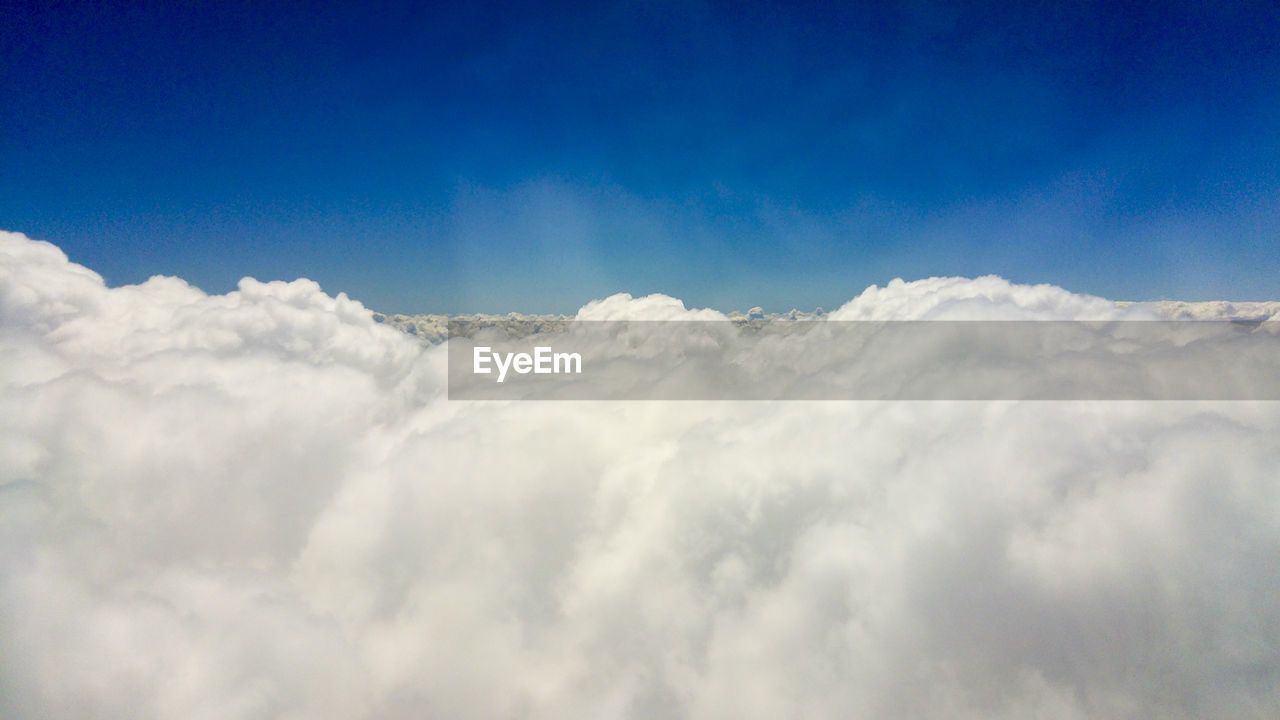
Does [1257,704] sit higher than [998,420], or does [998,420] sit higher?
[998,420]

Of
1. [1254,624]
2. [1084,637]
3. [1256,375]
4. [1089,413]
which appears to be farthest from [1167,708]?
[1256,375]

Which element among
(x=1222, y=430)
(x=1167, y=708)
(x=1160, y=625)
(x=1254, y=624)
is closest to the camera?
(x=1254, y=624)

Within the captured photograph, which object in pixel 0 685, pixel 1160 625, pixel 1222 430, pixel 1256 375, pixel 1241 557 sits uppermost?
pixel 1256 375

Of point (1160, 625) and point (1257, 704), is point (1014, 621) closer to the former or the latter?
point (1160, 625)

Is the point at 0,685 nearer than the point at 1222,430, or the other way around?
the point at 1222,430

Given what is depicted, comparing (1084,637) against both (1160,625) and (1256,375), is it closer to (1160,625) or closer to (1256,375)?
(1160,625)

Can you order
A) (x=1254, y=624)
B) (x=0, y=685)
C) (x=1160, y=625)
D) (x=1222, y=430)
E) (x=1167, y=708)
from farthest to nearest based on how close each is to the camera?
1. (x=0, y=685)
2. (x=1167, y=708)
3. (x=1160, y=625)
4. (x=1222, y=430)
5. (x=1254, y=624)

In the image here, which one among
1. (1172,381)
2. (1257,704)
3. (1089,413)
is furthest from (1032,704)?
(1172,381)

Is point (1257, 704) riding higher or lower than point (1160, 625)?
lower

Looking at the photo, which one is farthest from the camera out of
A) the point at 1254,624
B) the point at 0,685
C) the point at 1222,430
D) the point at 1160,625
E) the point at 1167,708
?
the point at 0,685
